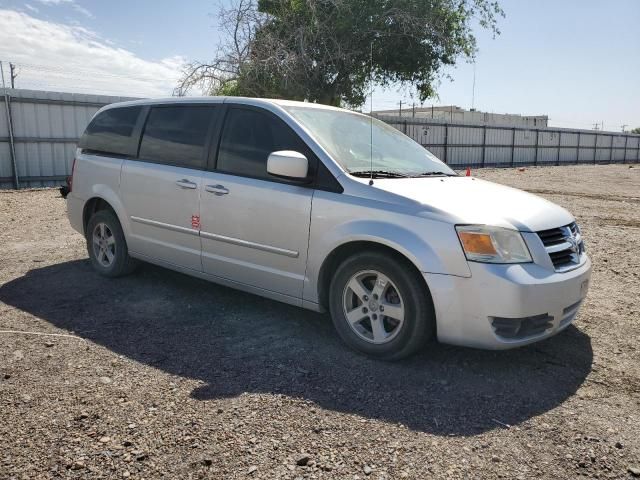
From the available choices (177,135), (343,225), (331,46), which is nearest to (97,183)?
(177,135)

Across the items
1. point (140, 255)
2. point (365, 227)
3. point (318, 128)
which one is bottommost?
point (140, 255)

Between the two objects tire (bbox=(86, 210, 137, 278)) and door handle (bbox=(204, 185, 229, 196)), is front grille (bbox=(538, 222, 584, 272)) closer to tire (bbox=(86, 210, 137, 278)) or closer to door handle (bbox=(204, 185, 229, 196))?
door handle (bbox=(204, 185, 229, 196))

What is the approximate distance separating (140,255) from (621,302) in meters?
4.58

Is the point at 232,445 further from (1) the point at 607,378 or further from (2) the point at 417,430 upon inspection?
(1) the point at 607,378

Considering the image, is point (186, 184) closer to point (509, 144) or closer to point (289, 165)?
point (289, 165)

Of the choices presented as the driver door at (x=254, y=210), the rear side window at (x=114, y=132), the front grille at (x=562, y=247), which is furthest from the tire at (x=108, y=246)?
the front grille at (x=562, y=247)

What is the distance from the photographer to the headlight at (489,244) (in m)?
3.26

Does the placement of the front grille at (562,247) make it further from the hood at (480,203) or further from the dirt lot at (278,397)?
the dirt lot at (278,397)

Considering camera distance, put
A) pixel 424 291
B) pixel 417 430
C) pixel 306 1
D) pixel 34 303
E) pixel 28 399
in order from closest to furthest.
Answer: pixel 417 430 < pixel 28 399 < pixel 424 291 < pixel 34 303 < pixel 306 1

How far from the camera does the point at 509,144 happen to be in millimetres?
34062

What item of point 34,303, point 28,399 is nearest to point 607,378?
point 28,399

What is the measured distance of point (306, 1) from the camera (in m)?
22.0

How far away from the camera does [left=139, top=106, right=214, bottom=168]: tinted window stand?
4668mm

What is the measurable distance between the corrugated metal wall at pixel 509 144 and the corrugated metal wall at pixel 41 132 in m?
13.3
